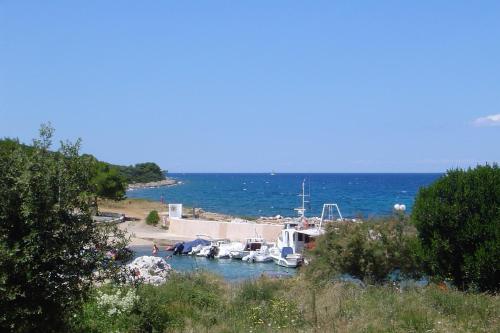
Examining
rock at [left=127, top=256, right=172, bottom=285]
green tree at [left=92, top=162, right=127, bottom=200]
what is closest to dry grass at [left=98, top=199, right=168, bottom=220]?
green tree at [left=92, top=162, right=127, bottom=200]

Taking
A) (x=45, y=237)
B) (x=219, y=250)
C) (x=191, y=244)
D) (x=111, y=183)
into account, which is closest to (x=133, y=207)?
(x=111, y=183)

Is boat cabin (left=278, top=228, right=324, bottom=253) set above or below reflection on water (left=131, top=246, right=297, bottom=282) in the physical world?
above

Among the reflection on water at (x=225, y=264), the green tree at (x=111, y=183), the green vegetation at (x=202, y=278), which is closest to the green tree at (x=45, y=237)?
the green vegetation at (x=202, y=278)

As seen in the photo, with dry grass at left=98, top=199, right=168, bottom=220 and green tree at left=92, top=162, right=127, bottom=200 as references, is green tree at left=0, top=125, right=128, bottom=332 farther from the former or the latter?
dry grass at left=98, top=199, right=168, bottom=220

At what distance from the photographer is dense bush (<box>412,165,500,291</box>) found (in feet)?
43.1

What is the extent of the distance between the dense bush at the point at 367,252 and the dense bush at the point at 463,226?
3995 millimetres

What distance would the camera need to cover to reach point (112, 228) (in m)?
8.36

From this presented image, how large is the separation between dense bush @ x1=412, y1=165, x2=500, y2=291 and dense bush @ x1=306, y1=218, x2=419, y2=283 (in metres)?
3.99

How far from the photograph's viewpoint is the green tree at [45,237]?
721cm

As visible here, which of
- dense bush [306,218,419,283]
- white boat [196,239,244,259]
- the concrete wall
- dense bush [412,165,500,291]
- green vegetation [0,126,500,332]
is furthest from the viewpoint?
the concrete wall

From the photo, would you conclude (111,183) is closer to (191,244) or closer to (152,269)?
(191,244)

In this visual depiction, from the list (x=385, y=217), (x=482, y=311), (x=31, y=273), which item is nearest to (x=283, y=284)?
(x=482, y=311)

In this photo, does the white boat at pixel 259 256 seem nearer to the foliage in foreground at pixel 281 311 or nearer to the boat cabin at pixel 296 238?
the boat cabin at pixel 296 238

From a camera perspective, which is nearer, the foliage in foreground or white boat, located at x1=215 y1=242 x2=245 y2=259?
the foliage in foreground
